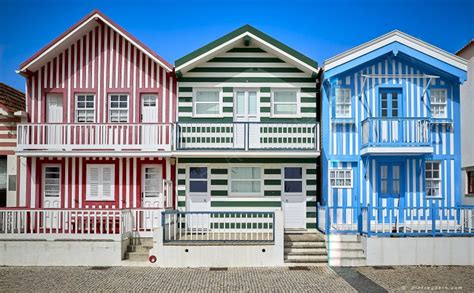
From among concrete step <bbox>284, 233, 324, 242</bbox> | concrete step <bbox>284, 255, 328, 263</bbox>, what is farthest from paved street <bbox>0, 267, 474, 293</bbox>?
concrete step <bbox>284, 233, 324, 242</bbox>

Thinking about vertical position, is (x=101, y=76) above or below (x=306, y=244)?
above

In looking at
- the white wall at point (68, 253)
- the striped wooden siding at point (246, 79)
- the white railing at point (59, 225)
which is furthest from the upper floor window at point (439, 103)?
the white wall at point (68, 253)

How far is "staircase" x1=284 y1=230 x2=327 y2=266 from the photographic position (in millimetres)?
16237

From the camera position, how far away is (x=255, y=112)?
762 inches

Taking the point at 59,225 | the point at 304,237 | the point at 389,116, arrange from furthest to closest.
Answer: the point at 389,116 < the point at 304,237 < the point at 59,225

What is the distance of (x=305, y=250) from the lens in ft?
54.8

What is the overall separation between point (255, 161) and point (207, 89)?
3.42 metres

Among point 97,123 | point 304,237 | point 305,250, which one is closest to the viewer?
point 305,250

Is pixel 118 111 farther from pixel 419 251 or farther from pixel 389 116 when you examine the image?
pixel 419 251

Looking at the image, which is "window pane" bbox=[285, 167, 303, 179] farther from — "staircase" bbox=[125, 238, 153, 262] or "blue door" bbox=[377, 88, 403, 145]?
"staircase" bbox=[125, 238, 153, 262]

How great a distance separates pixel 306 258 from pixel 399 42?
872 centimetres

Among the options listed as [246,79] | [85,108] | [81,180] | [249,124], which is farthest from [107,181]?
[246,79]

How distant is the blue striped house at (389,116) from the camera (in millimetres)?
18406

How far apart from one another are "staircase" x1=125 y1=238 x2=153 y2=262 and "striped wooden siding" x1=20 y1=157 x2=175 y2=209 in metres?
2.04
